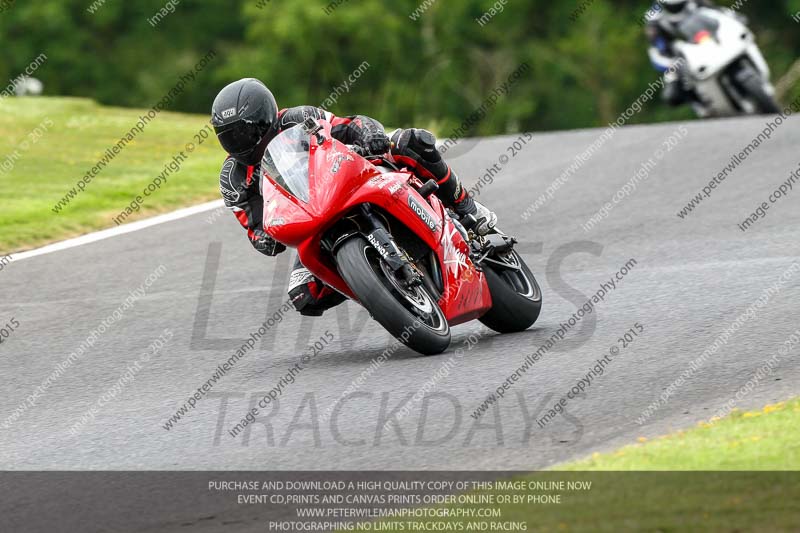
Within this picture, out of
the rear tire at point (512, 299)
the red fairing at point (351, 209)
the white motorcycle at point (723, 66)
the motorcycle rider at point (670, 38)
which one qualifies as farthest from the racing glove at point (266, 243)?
the motorcycle rider at point (670, 38)

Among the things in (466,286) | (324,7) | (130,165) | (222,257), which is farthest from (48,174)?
(324,7)

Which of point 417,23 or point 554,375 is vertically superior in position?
point 554,375

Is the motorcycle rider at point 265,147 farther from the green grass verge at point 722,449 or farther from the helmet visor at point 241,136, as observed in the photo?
the green grass verge at point 722,449

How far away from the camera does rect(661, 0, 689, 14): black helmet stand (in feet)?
63.4

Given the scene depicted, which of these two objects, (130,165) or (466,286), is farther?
(130,165)

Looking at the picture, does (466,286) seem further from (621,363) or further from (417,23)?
(417,23)

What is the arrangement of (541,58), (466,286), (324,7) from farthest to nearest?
(541,58), (324,7), (466,286)

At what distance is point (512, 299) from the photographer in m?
7.91

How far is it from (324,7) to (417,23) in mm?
5148

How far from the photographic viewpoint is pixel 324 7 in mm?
43719

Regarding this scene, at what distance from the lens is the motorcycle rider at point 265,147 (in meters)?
7.39

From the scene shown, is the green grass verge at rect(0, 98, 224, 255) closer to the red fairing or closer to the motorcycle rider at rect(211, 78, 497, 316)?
the motorcycle rider at rect(211, 78, 497, 316)

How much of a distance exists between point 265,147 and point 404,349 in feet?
4.59

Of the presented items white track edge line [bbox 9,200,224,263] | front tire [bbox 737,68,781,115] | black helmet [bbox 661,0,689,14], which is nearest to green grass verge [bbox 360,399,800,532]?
white track edge line [bbox 9,200,224,263]
